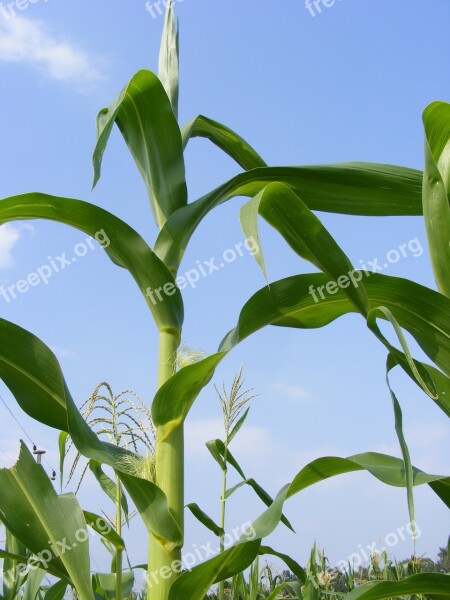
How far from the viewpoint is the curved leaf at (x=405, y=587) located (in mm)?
1214

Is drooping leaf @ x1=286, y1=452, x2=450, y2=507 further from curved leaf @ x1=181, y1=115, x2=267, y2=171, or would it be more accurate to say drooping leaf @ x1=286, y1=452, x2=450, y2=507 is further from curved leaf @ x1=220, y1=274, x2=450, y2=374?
curved leaf @ x1=181, y1=115, x2=267, y2=171

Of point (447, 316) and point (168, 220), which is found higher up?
point (168, 220)

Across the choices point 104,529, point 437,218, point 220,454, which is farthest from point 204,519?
point 437,218

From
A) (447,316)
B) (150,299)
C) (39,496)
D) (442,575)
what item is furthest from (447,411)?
(39,496)

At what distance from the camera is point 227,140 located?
5.66 ft

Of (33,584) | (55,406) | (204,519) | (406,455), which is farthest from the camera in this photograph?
(33,584)

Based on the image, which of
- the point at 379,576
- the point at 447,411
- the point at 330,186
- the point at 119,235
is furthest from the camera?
the point at 379,576

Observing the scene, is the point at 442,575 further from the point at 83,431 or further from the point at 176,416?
the point at 83,431

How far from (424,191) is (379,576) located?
1.26 metres

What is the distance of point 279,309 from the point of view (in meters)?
1.34

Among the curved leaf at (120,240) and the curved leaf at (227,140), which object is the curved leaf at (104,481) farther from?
the curved leaf at (227,140)

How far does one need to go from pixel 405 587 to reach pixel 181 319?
679 mm

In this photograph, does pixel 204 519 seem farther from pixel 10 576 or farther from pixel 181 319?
pixel 10 576

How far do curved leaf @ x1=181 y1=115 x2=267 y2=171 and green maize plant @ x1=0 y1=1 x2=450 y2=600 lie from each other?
0.21m
